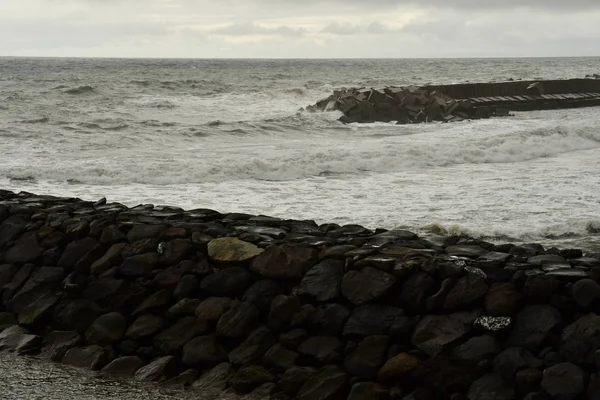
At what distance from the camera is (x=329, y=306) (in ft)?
15.8

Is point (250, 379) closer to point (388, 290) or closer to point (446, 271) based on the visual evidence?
point (388, 290)

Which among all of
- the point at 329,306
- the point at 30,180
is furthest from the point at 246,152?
the point at 329,306

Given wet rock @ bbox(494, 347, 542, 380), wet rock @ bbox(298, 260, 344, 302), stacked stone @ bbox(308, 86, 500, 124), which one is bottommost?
stacked stone @ bbox(308, 86, 500, 124)

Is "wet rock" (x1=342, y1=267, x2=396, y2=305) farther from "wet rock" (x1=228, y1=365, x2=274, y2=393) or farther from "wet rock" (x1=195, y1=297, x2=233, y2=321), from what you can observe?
"wet rock" (x1=195, y1=297, x2=233, y2=321)

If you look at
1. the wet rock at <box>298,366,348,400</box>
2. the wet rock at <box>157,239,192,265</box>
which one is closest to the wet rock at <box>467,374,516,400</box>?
the wet rock at <box>298,366,348,400</box>

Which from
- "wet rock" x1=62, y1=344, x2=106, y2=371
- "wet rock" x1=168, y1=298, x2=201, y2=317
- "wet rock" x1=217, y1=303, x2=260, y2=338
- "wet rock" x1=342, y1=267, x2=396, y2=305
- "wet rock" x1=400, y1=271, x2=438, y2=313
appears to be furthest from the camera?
"wet rock" x1=168, y1=298, x2=201, y2=317

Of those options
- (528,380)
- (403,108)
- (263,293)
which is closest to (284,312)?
(263,293)

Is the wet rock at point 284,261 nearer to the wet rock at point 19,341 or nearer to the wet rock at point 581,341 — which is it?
the wet rock at point 19,341

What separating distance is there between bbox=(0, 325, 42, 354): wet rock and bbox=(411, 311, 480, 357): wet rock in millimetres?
2523

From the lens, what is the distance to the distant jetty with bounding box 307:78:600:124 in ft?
93.5

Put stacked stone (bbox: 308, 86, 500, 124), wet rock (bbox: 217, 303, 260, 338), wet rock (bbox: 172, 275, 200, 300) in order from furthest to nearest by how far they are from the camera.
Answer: stacked stone (bbox: 308, 86, 500, 124) → wet rock (bbox: 172, 275, 200, 300) → wet rock (bbox: 217, 303, 260, 338)

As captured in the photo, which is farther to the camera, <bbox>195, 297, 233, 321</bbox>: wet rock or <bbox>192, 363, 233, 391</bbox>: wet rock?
<bbox>195, 297, 233, 321</bbox>: wet rock

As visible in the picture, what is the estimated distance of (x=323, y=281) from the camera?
497 centimetres

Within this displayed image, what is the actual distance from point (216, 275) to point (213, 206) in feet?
17.2
